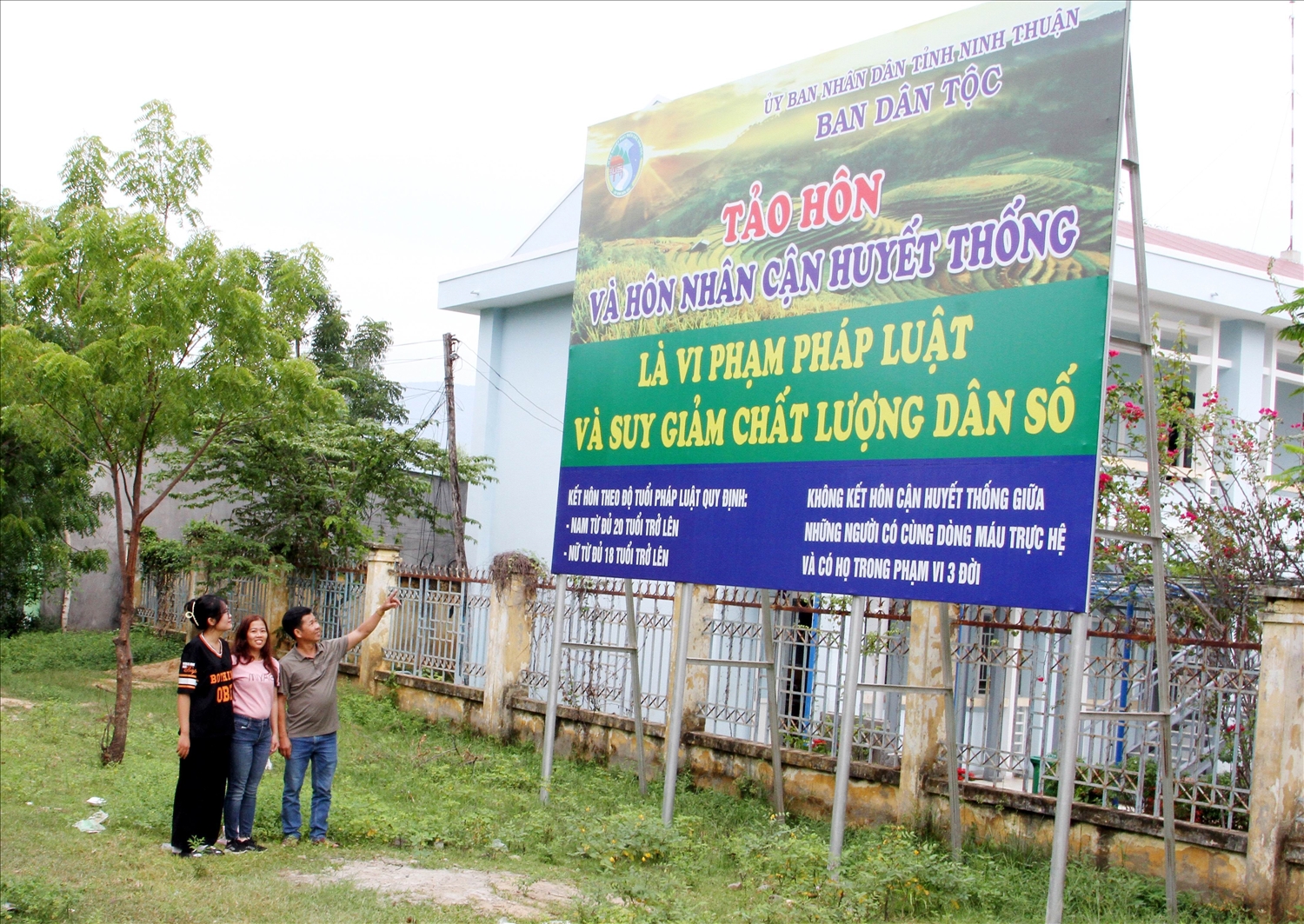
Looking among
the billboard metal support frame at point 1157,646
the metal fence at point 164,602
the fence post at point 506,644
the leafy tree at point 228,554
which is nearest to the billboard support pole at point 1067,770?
the billboard metal support frame at point 1157,646

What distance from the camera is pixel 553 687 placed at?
8.23 meters

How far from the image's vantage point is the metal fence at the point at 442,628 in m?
12.1

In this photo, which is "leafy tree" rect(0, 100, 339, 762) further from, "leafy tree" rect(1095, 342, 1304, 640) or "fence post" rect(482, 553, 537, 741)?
"leafy tree" rect(1095, 342, 1304, 640)

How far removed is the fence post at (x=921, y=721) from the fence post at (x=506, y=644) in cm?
470

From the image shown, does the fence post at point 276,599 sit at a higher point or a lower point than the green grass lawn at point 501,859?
higher

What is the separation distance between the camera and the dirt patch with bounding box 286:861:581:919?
18.2ft

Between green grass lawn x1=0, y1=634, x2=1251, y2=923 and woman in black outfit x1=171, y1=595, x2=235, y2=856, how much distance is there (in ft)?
0.78

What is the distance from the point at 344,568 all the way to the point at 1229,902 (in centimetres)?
1127

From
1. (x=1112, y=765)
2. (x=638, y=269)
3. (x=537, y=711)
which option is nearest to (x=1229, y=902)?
(x=1112, y=765)

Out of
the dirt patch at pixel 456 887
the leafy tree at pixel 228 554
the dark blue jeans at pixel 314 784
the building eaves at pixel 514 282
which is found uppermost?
the building eaves at pixel 514 282

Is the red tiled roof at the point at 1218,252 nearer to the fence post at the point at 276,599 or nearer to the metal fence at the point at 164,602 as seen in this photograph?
the fence post at the point at 276,599

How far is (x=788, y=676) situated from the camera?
8.98 meters

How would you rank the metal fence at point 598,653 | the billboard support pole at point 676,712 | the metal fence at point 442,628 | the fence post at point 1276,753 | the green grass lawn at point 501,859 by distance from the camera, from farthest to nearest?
the metal fence at point 442,628
the metal fence at point 598,653
the billboard support pole at point 676,712
the fence post at point 1276,753
the green grass lawn at point 501,859

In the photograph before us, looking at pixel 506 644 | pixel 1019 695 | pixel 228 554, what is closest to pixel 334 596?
pixel 228 554
